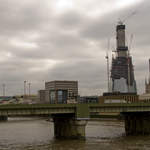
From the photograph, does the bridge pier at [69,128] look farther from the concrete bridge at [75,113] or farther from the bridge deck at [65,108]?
the bridge deck at [65,108]

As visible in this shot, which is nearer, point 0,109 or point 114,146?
point 114,146

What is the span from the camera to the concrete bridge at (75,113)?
239 feet

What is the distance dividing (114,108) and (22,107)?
85.3 ft

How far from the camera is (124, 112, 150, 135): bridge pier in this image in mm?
89562

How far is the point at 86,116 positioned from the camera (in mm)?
75875

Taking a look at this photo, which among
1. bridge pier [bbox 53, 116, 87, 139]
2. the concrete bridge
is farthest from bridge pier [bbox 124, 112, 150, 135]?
bridge pier [bbox 53, 116, 87, 139]

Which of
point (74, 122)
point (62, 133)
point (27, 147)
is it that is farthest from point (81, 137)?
point (27, 147)

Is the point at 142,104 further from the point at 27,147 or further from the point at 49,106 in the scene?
the point at 27,147

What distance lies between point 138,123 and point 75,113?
25952 mm

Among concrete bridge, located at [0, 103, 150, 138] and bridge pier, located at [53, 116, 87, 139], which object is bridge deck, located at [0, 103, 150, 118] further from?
bridge pier, located at [53, 116, 87, 139]

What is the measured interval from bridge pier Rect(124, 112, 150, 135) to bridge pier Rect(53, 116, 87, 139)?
23.6 metres

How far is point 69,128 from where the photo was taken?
79.6m

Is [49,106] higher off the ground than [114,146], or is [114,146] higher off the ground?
[49,106]

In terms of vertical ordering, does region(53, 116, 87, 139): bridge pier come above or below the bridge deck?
below
